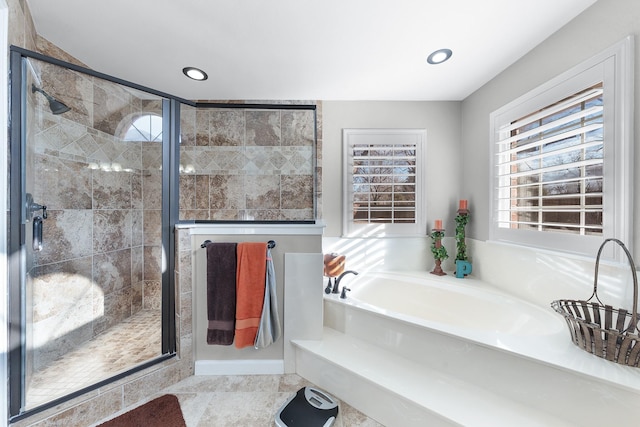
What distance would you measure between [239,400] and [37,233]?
143 centimetres

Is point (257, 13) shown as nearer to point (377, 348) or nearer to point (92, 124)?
point (92, 124)

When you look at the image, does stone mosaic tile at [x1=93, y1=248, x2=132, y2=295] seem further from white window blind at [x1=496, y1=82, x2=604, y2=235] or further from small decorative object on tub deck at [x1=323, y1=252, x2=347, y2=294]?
white window blind at [x1=496, y1=82, x2=604, y2=235]

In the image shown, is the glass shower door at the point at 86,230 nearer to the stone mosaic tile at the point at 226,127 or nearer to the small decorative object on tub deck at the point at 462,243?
the stone mosaic tile at the point at 226,127

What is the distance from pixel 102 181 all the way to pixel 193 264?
826 millimetres

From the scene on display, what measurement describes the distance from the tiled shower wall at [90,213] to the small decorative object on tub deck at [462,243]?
2.47m

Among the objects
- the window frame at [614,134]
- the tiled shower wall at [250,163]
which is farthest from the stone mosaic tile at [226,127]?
the window frame at [614,134]

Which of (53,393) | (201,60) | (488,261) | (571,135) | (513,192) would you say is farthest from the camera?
(488,261)

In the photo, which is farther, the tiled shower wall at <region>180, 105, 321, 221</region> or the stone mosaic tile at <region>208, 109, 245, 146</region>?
the stone mosaic tile at <region>208, 109, 245, 146</region>

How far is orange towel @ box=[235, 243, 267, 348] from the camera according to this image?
5.20 ft

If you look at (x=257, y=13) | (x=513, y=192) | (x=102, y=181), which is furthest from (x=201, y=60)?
(x=513, y=192)

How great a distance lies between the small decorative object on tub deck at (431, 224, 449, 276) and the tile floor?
4.79ft

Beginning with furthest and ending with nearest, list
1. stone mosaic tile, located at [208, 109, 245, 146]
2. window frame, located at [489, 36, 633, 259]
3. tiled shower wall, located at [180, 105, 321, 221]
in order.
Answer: stone mosaic tile, located at [208, 109, 245, 146], tiled shower wall, located at [180, 105, 321, 221], window frame, located at [489, 36, 633, 259]

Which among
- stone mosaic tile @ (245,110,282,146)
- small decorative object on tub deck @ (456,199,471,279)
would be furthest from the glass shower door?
small decorative object on tub deck @ (456,199,471,279)

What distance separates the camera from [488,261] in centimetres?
214
